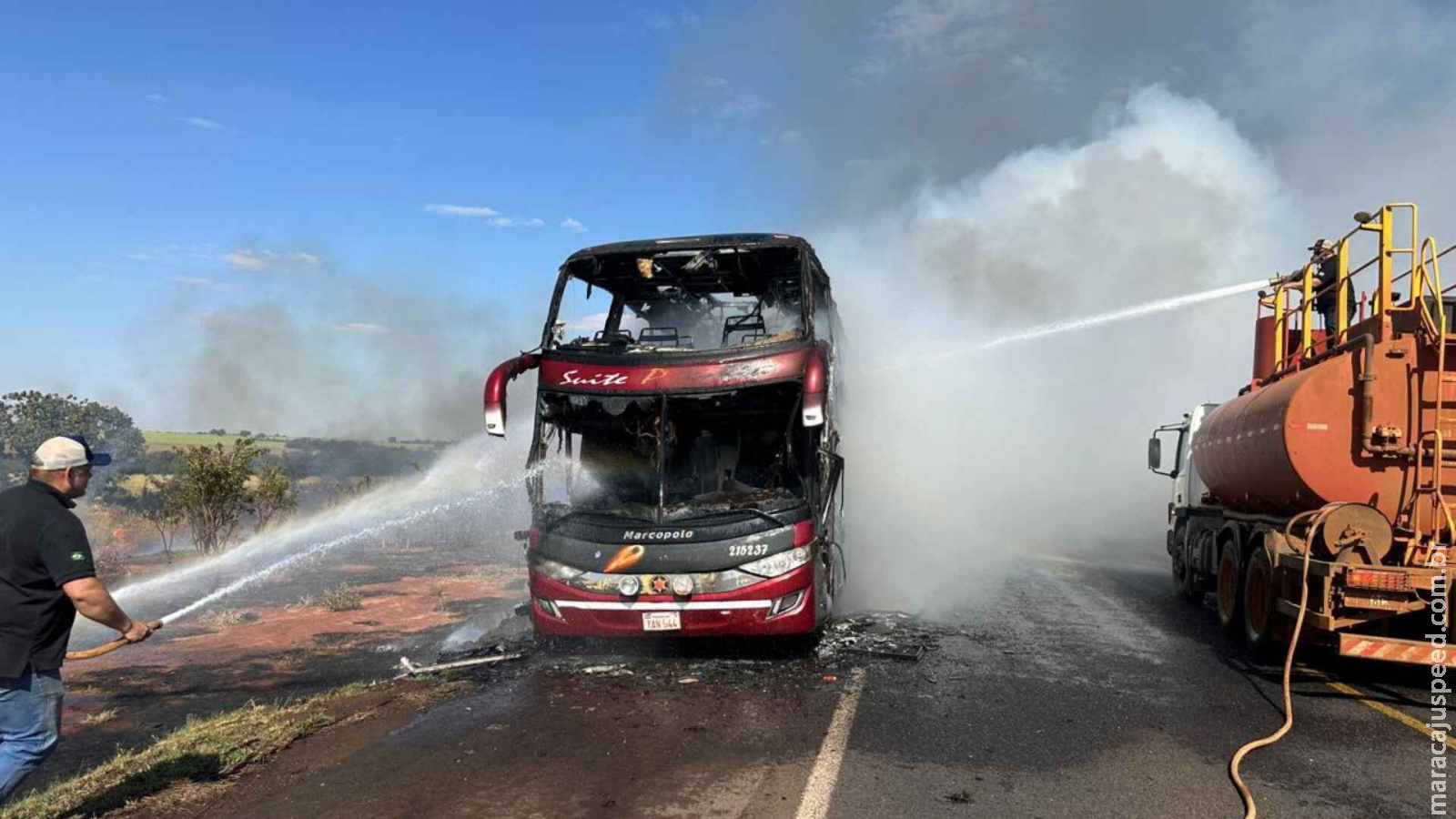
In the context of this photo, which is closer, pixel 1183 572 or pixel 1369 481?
pixel 1369 481

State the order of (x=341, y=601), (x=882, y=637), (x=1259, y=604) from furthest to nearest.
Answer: (x=341, y=601), (x=882, y=637), (x=1259, y=604)

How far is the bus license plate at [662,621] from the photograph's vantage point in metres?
7.21

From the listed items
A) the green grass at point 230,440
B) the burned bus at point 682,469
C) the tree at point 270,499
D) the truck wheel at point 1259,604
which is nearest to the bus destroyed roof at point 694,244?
the burned bus at point 682,469

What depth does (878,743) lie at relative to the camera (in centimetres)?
551

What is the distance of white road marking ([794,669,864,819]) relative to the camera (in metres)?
4.45

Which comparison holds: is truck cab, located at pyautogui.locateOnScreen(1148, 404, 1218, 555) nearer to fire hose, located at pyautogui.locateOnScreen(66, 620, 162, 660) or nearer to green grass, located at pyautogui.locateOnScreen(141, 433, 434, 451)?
fire hose, located at pyautogui.locateOnScreen(66, 620, 162, 660)

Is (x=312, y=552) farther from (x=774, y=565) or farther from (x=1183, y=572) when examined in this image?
(x=1183, y=572)

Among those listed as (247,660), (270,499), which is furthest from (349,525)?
(247,660)

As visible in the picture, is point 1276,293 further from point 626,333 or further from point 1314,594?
point 626,333

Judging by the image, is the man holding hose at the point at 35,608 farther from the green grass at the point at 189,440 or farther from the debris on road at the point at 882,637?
the green grass at the point at 189,440

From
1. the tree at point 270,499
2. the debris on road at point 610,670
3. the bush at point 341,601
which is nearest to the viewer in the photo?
the debris on road at point 610,670

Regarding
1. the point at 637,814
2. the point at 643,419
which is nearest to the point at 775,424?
the point at 643,419

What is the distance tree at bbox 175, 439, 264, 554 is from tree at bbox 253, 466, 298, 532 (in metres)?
1.29

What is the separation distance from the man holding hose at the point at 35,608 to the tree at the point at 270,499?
1774 centimetres
